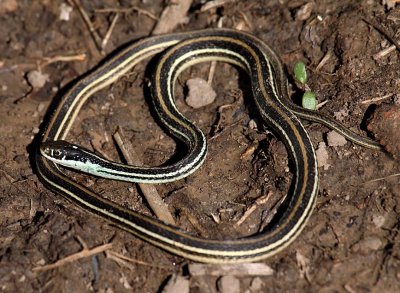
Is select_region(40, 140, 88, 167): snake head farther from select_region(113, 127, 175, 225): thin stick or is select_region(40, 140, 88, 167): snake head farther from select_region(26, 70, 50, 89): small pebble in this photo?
select_region(26, 70, 50, 89): small pebble

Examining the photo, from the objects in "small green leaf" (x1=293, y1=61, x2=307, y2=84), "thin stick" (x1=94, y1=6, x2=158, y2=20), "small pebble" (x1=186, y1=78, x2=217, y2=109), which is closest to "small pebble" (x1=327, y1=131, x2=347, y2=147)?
"small green leaf" (x1=293, y1=61, x2=307, y2=84)

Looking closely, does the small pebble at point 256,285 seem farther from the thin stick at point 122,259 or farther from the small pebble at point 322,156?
the small pebble at point 322,156

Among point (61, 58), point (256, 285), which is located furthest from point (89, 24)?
point (256, 285)

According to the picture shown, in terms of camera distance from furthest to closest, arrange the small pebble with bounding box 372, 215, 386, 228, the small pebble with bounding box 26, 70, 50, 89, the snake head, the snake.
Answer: the small pebble with bounding box 26, 70, 50, 89
the snake head
the small pebble with bounding box 372, 215, 386, 228
the snake

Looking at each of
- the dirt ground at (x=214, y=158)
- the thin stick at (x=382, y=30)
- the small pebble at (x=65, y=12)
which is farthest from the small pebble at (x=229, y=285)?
the small pebble at (x=65, y=12)

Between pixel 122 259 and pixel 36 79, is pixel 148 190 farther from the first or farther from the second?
pixel 36 79

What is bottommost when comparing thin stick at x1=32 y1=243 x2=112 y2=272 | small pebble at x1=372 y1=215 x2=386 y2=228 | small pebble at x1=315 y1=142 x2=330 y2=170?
small pebble at x1=372 y1=215 x2=386 y2=228

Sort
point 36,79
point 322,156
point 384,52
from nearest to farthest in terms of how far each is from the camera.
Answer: point 322,156 < point 384,52 < point 36,79
